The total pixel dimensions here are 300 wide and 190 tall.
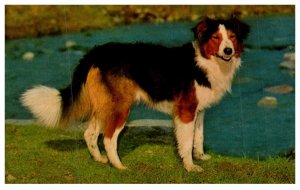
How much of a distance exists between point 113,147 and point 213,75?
1416 millimetres

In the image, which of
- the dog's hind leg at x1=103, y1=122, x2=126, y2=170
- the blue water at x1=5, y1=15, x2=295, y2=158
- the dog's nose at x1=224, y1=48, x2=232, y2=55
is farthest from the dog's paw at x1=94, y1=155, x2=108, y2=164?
the dog's nose at x1=224, y1=48, x2=232, y2=55

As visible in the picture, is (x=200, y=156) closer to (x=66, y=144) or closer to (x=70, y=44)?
(x=66, y=144)

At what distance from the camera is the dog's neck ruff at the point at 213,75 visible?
7758 millimetres

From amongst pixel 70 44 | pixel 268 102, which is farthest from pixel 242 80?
pixel 70 44

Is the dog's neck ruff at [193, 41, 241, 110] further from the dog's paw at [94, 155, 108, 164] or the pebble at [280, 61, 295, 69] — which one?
the pebble at [280, 61, 295, 69]

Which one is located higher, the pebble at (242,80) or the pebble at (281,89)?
the pebble at (242,80)

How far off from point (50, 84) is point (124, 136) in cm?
126

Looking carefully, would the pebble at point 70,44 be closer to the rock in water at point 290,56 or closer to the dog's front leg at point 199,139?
the dog's front leg at point 199,139

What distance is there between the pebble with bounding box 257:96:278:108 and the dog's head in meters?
1.61

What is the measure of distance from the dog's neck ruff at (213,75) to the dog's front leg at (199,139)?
11.6 inches

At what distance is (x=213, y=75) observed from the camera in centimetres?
779

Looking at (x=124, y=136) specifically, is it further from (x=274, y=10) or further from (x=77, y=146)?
(x=274, y=10)

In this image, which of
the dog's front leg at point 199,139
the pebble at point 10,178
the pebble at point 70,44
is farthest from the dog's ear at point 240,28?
the pebble at point 10,178
